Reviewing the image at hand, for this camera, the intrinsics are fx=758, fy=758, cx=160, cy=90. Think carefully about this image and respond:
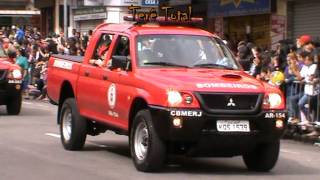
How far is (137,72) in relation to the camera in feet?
33.6

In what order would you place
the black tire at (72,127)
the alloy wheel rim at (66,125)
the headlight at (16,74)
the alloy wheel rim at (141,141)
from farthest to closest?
the headlight at (16,74), the alloy wheel rim at (66,125), the black tire at (72,127), the alloy wheel rim at (141,141)

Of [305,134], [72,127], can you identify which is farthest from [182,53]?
[305,134]

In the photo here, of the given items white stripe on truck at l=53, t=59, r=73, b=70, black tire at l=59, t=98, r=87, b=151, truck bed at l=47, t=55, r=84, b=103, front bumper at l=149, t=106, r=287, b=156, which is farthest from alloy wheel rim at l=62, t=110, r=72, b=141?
front bumper at l=149, t=106, r=287, b=156

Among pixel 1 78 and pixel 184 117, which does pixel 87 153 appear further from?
pixel 1 78

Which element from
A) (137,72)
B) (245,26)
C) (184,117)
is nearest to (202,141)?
(184,117)

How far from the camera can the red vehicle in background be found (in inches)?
732

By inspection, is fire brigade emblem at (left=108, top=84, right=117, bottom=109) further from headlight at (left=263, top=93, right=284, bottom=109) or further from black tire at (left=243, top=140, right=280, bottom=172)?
headlight at (left=263, top=93, right=284, bottom=109)

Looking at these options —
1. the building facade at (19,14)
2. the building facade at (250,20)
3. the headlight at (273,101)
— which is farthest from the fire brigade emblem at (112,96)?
the building facade at (19,14)

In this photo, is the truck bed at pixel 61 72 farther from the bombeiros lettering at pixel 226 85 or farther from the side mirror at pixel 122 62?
the bombeiros lettering at pixel 226 85

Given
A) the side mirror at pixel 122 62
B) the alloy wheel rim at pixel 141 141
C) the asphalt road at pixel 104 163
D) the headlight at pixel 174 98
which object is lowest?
the asphalt road at pixel 104 163

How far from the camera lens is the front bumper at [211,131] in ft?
30.6

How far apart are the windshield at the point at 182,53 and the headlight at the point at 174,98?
1099 mm

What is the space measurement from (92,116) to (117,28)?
1.39 meters

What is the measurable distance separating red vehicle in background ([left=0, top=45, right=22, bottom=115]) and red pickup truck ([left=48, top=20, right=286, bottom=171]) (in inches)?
273
